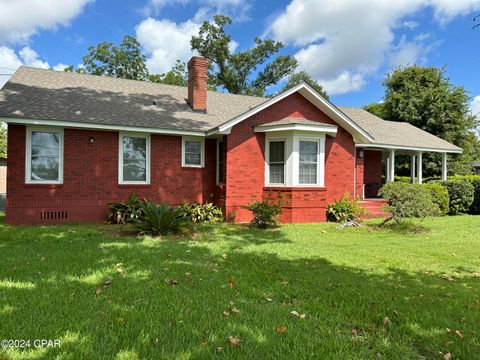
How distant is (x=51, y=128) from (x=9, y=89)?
244 cm

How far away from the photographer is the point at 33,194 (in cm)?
1112

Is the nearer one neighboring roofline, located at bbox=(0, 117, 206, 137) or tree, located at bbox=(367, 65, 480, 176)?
neighboring roofline, located at bbox=(0, 117, 206, 137)

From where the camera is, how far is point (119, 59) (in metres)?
35.5

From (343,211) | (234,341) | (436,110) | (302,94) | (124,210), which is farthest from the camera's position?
(436,110)

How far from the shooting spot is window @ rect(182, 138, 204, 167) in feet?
43.5

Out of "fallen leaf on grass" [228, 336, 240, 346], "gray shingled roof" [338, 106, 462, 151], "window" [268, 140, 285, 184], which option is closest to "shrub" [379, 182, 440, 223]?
"window" [268, 140, 285, 184]

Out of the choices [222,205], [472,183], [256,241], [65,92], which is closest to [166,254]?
[256,241]

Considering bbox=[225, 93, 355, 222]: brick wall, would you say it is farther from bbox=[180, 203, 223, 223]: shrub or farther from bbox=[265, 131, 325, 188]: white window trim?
bbox=[180, 203, 223, 223]: shrub

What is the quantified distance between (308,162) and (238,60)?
3075 cm

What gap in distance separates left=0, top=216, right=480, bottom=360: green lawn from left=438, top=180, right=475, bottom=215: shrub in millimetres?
9507

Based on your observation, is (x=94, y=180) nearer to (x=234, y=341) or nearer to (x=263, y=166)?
(x=263, y=166)

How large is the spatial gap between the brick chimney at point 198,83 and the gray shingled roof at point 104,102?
382 millimetres

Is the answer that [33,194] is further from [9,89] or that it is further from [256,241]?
[256,241]

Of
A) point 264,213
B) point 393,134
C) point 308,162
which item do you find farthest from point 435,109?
point 264,213
